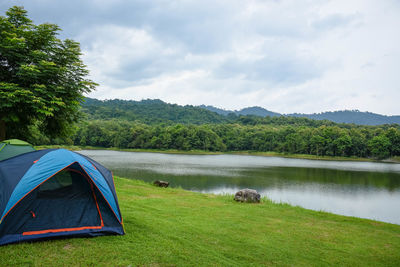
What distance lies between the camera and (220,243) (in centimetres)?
630

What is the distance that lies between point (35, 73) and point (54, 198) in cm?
889

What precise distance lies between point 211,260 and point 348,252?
12.7 ft

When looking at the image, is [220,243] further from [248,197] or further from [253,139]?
[253,139]

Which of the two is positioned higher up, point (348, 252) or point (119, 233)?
point (119, 233)

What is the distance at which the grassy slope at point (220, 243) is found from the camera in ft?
16.1

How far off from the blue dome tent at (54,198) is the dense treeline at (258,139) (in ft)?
233

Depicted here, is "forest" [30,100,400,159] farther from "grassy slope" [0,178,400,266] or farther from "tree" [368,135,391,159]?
"grassy slope" [0,178,400,266]

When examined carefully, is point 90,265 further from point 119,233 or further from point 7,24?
point 7,24

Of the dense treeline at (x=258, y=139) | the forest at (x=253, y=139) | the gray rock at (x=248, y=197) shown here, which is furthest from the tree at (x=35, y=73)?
the dense treeline at (x=258, y=139)

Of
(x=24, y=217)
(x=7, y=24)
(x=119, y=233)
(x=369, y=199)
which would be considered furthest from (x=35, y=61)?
(x=369, y=199)

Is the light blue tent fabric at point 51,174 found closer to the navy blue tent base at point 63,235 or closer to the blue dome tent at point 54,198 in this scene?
the blue dome tent at point 54,198

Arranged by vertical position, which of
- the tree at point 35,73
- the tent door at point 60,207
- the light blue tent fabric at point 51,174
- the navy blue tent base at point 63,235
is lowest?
the navy blue tent base at point 63,235

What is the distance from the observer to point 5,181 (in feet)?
18.9

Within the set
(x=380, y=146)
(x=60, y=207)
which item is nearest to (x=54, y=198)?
(x=60, y=207)
